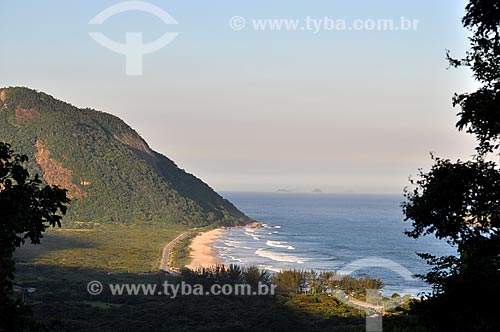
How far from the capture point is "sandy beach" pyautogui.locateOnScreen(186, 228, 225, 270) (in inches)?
3780

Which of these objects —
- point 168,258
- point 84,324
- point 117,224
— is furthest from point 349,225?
point 84,324

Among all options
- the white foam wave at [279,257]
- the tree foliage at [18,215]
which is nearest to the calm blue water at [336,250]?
the white foam wave at [279,257]

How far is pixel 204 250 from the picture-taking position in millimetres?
116375

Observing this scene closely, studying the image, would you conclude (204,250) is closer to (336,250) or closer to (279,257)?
(279,257)

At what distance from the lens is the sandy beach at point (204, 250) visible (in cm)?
9600

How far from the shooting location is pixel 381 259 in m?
104

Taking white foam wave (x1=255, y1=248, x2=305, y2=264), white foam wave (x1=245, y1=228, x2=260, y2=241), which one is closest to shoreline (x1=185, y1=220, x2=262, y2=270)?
white foam wave (x1=245, y1=228, x2=260, y2=241)

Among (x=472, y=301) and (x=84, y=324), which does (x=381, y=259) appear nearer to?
(x=84, y=324)

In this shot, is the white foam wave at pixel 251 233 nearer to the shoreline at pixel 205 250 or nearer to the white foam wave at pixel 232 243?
the shoreline at pixel 205 250

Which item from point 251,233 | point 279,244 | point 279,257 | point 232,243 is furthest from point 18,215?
point 251,233

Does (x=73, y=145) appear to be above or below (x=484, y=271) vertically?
above

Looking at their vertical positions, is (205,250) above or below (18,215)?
below

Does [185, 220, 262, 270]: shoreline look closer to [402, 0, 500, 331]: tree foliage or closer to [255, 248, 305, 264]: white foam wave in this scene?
[255, 248, 305, 264]: white foam wave

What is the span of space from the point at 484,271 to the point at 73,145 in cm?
19750
